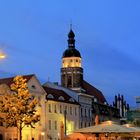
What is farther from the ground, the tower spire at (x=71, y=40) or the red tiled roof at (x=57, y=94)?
the tower spire at (x=71, y=40)

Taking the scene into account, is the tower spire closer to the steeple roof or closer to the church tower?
the steeple roof

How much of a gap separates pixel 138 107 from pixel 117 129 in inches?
3015

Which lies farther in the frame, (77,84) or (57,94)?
(77,84)

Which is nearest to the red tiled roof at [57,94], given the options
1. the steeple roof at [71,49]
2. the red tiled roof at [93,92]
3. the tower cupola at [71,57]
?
the tower cupola at [71,57]

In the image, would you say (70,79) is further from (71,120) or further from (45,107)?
(45,107)

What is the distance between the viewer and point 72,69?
439ft

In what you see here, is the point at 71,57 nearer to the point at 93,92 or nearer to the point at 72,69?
the point at 72,69

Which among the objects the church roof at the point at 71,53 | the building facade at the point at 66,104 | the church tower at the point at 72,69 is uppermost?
the church roof at the point at 71,53

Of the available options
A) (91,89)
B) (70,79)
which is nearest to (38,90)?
(70,79)

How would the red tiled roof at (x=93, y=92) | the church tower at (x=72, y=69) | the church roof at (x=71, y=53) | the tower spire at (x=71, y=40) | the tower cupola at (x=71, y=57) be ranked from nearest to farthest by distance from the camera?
the church tower at (x=72, y=69), the tower cupola at (x=71, y=57), the church roof at (x=71, y=53), the tower spire at (x=71, y=40), the red tiled roof at (x=93, y=92)

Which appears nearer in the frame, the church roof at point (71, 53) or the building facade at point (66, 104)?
the building facade at point (66, 104)

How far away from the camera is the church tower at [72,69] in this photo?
134 meters

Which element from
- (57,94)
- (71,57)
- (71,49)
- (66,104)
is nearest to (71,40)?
(71,49)

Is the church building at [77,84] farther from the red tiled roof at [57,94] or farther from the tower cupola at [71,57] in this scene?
the red tiled roof at [57,94]
